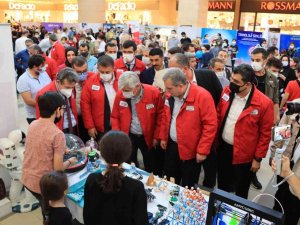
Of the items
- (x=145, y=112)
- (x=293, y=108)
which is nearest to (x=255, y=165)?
(x=293, y=108)

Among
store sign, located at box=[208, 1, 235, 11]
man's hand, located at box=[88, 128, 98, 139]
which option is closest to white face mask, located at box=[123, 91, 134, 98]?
man's hand, located at box=[88, 128, 98, 139]

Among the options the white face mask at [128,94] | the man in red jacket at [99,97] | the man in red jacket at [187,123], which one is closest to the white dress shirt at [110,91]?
the man in red jacket at [99,97]

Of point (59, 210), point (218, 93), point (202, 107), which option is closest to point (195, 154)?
point (202, 107)

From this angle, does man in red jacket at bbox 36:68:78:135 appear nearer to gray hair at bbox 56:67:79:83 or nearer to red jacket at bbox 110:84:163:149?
gray hair at bbox 56:67:79:83

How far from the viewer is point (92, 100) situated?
3779mm

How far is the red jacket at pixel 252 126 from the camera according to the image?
3.00 metres

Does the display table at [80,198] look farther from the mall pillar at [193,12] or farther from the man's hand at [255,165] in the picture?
the mall pillar at [193,12]

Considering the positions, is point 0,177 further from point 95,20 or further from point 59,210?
point 95,20

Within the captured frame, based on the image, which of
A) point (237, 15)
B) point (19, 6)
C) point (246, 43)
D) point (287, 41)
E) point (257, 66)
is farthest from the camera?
point (19, 6)

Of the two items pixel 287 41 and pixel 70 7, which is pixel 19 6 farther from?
pixel 287 41

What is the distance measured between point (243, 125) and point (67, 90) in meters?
1.90

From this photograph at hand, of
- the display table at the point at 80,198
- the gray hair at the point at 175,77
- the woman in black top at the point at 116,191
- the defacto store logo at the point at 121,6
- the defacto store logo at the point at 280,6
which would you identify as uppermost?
the defacto store logo at the point at 121,6

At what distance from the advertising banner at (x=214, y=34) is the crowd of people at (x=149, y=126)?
7.94 m

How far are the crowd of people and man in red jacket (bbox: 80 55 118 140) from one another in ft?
0.04
